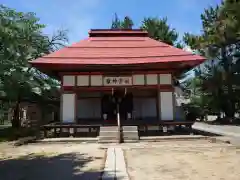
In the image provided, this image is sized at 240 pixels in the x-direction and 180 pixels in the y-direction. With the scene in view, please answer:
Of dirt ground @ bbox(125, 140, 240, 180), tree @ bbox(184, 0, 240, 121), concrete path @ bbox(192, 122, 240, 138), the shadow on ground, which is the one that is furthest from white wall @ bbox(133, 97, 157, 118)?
tree @ bbox(184, 0, 240, 121)

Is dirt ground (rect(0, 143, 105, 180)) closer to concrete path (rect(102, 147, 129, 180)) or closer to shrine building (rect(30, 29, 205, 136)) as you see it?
concrete path (rect(102, 147, 129, 180))

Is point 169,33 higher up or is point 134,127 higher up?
point 169,33

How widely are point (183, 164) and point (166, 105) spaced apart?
9688 millimetres

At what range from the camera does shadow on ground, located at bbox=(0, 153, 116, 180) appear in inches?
284

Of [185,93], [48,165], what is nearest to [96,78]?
[48,165]

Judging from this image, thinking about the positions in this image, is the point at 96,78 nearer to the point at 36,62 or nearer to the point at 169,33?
the point at 36,62

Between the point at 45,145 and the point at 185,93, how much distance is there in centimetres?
3268

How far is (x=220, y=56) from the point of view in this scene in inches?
1289

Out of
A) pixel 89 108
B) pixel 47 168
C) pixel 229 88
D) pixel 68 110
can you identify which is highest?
pixel 229 88

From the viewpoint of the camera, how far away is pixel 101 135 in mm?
15539

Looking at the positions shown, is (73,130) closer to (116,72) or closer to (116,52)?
(116,72)

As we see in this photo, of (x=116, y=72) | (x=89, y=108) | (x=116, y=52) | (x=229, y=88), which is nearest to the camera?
(x=116, y=72)

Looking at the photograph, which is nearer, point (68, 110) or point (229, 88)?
point (68, 110)

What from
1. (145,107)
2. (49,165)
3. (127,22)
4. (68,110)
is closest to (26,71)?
(68,110)
